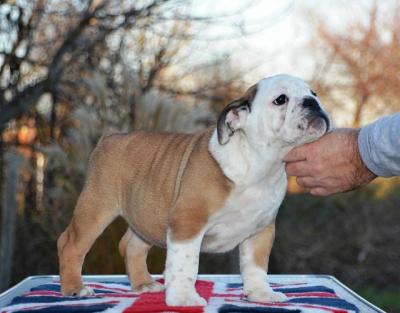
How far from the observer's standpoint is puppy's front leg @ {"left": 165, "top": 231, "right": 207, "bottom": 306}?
8.81ft

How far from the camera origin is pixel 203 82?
878cm

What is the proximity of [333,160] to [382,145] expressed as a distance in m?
0.30

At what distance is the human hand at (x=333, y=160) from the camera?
9.43 ft

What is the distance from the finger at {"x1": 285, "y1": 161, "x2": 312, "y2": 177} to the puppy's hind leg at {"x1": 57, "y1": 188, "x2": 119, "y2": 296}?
87 cm

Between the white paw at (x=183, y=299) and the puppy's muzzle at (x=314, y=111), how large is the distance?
0.83 meters

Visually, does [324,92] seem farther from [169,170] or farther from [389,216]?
[169,170]

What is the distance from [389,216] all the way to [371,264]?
687mm

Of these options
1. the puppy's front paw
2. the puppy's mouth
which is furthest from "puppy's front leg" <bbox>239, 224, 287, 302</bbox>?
the puppy's mouth

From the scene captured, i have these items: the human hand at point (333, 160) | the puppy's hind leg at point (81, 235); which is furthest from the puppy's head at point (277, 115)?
the puppy's hind leg at point (81, 235)

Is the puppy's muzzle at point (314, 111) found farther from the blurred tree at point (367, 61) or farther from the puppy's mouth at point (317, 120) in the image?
the blurred tree at point (367, 61)

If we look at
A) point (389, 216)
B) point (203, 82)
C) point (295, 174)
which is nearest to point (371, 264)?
point (389, 216)

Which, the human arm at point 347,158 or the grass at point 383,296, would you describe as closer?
the human arm at point 347,158

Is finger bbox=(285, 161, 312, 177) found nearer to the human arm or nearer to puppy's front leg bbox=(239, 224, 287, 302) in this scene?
the human arm

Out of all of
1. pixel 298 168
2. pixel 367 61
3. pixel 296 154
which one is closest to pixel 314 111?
pixel 296 154
